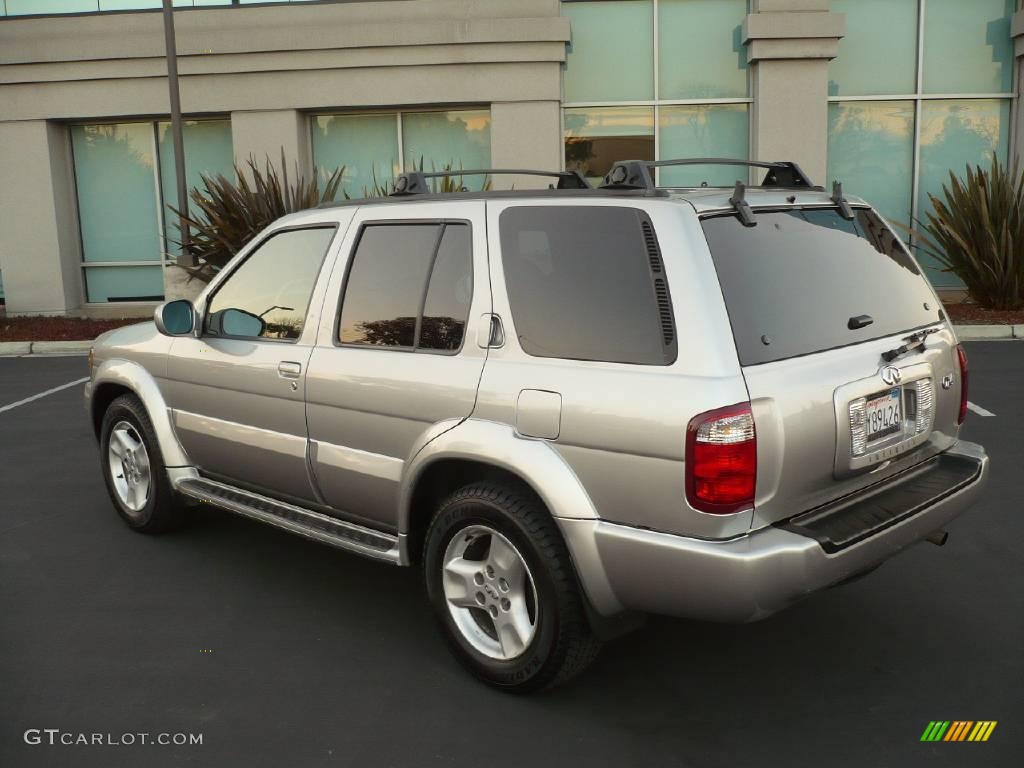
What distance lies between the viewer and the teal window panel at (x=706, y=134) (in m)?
15.3

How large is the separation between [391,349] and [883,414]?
183 centimetres

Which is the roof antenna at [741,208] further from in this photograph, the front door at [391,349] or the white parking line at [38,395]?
the white parking line at [38,395]

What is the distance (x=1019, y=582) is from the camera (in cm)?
454

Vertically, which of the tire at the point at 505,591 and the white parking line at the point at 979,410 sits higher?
the tire at the point at 505,591

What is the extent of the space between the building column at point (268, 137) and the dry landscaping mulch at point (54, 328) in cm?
316

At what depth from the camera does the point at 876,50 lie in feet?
49.3

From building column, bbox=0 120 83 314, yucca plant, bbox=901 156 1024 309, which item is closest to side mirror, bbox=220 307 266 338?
yucca plant, bbox=901 156 1024 309

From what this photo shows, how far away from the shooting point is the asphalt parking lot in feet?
10.8

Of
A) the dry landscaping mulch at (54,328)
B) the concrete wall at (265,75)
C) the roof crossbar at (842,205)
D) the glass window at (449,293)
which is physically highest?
Answer: the concrete wall at (265,75)

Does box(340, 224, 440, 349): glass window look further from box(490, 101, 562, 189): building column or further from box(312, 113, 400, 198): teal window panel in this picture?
box(312, 113, 400, 198): teal window panel

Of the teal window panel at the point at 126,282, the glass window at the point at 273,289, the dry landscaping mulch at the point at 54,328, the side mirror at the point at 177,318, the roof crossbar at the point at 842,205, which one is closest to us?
the roof crossbar at the point at 842,205

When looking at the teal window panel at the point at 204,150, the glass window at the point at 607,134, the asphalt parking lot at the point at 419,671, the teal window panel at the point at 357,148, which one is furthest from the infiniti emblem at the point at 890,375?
the teal window panel at the point at 204,150

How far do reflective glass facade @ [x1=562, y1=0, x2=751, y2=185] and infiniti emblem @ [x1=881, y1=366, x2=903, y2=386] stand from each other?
11.8 m

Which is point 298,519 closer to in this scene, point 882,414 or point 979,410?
point 882,414
